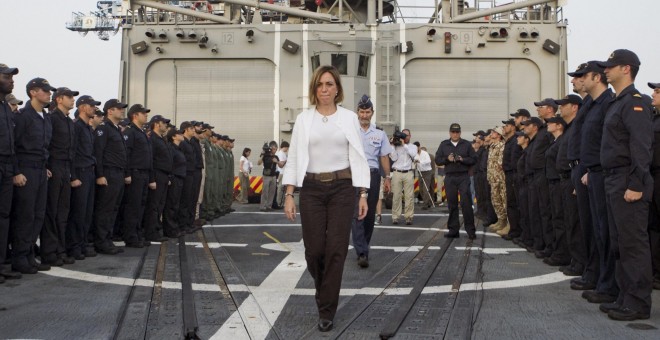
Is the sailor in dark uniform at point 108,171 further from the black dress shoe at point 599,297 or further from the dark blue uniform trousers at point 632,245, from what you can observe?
the dark blue uniform trousers at point 632,245

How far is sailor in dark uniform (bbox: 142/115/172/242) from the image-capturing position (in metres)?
11.1

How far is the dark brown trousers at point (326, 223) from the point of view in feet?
17.8

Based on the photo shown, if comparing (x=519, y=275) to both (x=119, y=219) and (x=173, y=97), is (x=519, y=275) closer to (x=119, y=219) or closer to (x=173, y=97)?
(x=119, y=219)

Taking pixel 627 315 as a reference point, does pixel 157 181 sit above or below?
above

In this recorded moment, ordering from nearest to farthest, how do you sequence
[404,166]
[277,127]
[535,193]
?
[535,193], [404,166], [277,127]

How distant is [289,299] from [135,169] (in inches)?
201

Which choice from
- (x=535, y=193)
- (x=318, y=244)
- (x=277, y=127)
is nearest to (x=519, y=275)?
(x=535, y=193)

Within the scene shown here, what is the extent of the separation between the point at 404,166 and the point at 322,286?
30.8ft

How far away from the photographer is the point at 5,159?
723 centimetres

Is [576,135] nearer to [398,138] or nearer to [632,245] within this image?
[632,245]

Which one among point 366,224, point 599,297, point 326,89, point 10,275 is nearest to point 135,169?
point 10,275

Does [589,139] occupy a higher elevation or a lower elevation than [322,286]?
higher

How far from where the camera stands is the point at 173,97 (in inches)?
874

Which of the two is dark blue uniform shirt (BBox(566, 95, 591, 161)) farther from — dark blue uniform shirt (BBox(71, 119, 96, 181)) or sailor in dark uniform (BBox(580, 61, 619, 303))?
dark blue uniform shirt (BBox(71, 119, 96, 181))
